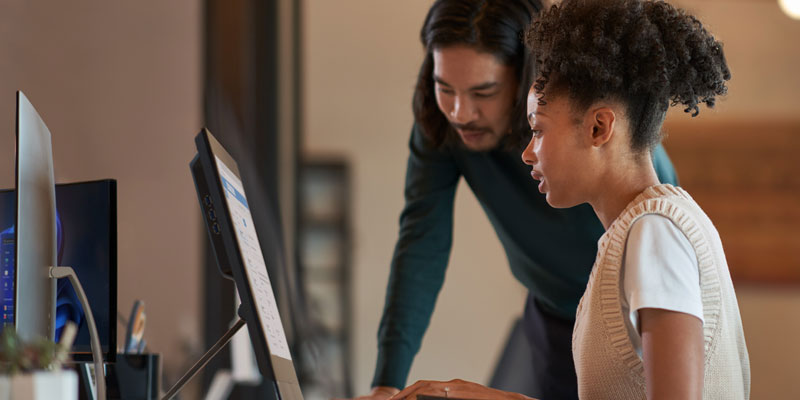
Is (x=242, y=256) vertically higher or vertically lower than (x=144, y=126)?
lower

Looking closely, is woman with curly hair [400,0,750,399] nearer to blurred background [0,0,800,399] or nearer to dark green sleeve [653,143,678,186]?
dark green sleeve [653,143,678,186]

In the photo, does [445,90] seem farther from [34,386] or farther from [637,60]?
[34,386]

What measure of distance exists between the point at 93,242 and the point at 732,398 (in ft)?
2.26

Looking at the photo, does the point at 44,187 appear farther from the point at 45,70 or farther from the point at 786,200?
the point at 786,200

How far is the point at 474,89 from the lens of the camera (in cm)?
122

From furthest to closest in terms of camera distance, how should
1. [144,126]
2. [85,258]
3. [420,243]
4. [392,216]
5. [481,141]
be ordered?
1. [392,216]
2. [144,126]
3. [420,243]
4. [481,141]
5. [85,258]

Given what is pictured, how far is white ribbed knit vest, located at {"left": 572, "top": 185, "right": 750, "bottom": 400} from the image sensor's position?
2.46ft

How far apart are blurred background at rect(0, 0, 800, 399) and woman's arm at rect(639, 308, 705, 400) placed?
213cm

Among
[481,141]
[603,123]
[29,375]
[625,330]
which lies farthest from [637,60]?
[29,375]

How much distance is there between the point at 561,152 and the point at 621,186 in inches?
2.8

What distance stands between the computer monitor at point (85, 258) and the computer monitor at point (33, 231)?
5 centimetres

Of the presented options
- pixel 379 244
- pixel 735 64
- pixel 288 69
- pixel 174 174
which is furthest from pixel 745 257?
pixel 174 174

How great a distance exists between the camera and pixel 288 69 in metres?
3.18

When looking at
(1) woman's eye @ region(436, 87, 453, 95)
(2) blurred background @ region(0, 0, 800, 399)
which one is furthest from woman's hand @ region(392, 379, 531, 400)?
(2) blurred background @ region(0, 0, 800, 399)
